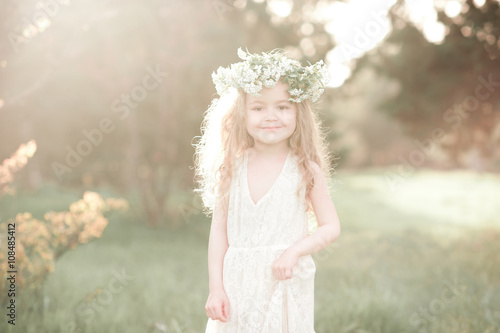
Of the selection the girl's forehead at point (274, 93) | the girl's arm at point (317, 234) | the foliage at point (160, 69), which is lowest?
the girl's arm at point (317, 234)

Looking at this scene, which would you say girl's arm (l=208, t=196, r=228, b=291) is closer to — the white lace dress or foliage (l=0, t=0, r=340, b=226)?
the white lace dress

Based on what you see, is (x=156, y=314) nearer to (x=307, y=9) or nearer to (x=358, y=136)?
(x=307, y=9)

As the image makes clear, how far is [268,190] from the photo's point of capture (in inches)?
100

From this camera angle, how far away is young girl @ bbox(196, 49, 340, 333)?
8.09 feet

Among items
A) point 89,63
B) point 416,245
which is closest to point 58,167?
point 89,63

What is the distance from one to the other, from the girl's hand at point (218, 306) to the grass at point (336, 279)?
1.11 m

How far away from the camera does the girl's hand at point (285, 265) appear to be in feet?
7.73

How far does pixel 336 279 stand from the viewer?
6.44m

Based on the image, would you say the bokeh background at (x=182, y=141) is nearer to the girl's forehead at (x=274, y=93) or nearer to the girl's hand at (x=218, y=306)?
the girl's forehead at (x=274, y=93)

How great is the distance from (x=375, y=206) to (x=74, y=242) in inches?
473

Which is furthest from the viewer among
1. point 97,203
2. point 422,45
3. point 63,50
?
point 422,45

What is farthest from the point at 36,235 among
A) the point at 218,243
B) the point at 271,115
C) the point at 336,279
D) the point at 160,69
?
the point at 160,69

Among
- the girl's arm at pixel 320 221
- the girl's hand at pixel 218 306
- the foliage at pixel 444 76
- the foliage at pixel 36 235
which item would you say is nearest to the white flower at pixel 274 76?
the girl's arm at pixel 320 221

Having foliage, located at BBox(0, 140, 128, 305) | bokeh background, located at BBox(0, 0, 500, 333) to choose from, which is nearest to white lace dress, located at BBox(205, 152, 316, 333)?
bokeh background, located at BBox(0, 0, 500, 333)
